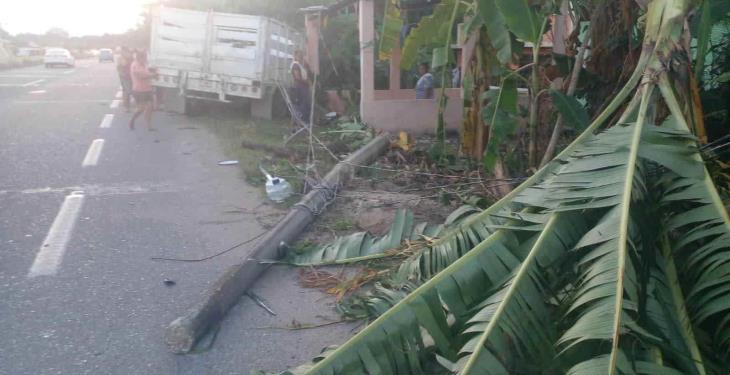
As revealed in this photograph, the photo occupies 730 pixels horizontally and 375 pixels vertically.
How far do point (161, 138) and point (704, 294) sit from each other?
1167 centimetres

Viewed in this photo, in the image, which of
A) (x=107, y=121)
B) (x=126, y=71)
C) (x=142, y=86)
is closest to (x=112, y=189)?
(x=142, y=86)

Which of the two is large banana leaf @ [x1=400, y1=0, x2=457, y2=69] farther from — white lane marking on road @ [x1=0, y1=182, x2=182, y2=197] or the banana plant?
white lane marking on road @ [x1=0, y1=182, x2=182, y2=197]

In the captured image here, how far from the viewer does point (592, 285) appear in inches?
122

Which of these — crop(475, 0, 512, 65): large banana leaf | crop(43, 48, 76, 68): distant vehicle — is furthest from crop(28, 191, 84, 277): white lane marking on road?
crop(43, 48, 76, 68): distant vehicle

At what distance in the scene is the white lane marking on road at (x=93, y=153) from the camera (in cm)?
1075

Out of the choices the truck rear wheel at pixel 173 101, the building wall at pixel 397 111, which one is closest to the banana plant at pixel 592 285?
the building wall at pixel 397 111

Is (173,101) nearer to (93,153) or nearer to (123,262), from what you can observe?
(93,153)

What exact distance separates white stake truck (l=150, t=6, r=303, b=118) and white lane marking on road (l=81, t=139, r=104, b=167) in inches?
146

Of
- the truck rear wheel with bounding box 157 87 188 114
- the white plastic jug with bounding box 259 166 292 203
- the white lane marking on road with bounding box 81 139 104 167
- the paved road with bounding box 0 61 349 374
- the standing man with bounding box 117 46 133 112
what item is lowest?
the paved road with bounding box 0 61 349 374

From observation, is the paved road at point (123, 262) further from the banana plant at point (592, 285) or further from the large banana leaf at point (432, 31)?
the large banana leaf at point (432, 31)

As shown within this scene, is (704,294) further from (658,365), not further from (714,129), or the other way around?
(714,129)

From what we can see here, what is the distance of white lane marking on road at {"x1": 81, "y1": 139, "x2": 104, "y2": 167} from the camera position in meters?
10.8

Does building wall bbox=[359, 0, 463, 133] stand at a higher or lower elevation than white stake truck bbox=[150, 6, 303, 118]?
lower

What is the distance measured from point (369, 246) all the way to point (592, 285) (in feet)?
10.4
